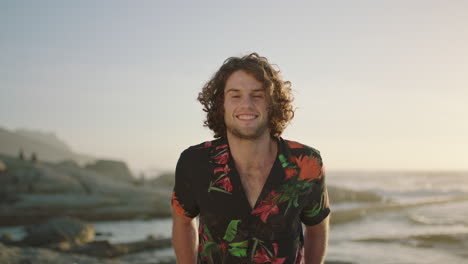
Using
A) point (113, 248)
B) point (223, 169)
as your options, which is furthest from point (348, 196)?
point (223, 169)

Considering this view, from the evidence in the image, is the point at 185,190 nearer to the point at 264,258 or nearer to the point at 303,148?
the point at 264,258

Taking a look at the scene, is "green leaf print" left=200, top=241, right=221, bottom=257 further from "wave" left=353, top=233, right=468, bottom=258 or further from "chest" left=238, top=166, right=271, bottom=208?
"wave" left=353, top=233, right=468, bottom=258

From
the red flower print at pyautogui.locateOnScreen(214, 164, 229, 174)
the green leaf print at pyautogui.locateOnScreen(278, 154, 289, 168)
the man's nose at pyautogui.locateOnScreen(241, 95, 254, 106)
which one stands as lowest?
the red flower print at pyautogui.locateOnScreen(214, 164, 229, 174)

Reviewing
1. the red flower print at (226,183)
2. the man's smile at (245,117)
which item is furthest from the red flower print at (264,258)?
the man's smile at (245,117)

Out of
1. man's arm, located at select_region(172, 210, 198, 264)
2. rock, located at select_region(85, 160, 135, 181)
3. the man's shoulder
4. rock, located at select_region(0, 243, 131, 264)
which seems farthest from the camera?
rock, located at select_region(85, 160, 135, 181)

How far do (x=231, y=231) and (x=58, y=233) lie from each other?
1024cm

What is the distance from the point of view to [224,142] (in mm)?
3199

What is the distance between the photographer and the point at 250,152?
119 inches

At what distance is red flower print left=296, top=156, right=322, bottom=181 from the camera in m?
2.92

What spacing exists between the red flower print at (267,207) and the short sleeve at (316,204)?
240 mm

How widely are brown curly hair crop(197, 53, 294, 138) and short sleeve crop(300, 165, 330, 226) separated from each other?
533 millimetres

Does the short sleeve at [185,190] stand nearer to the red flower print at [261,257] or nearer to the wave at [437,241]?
the red flower print at [261,257]

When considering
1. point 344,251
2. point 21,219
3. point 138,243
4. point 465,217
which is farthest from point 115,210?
point 465,217

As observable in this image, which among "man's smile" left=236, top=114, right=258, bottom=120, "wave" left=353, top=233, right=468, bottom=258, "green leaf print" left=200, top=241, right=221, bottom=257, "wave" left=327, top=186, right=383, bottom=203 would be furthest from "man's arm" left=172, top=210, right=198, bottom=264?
"wave" left=327, top=186, right=383, bottom=203
